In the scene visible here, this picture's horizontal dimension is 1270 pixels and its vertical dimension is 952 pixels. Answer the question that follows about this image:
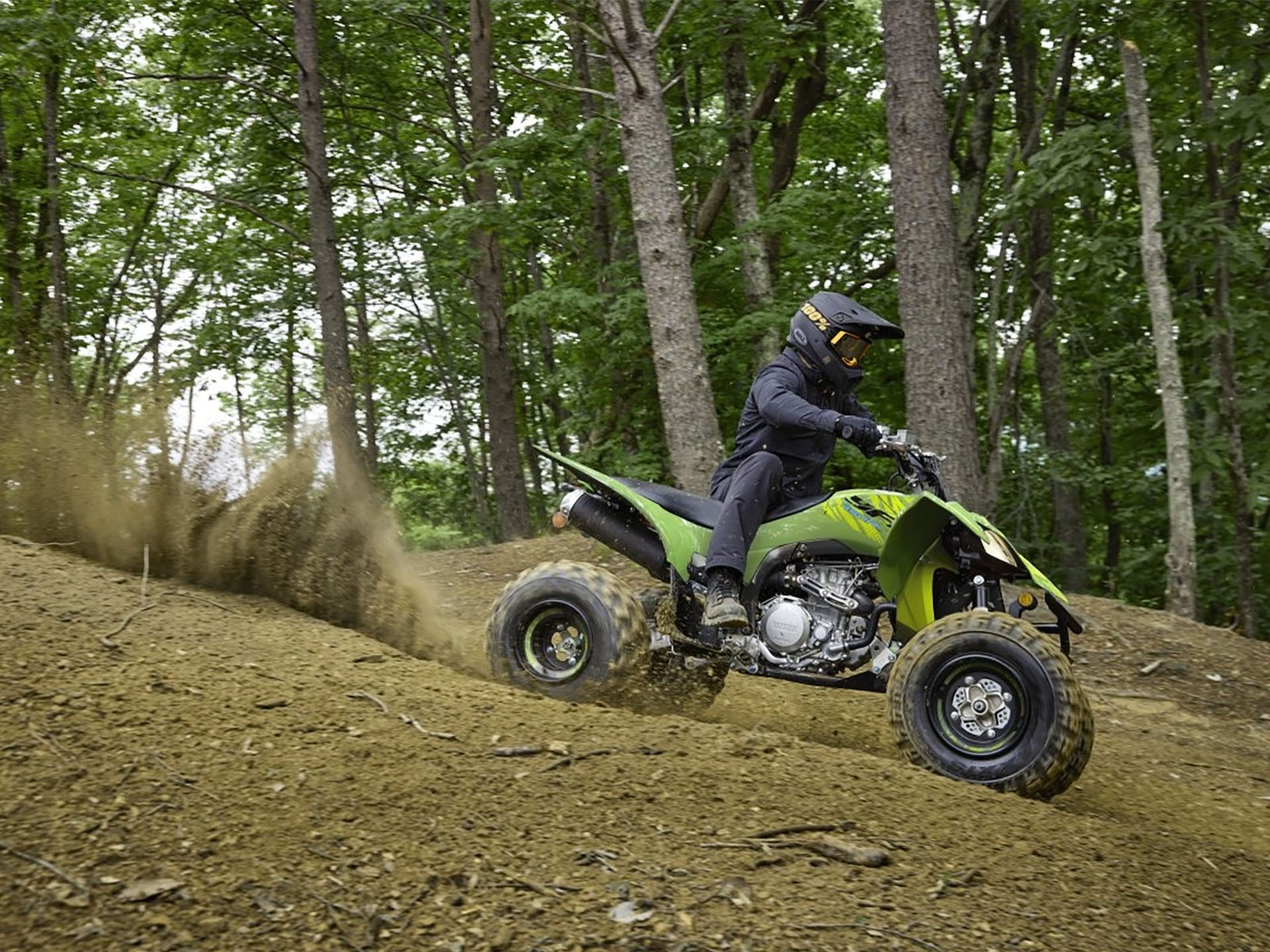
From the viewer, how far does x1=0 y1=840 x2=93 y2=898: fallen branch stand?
11.8 feet

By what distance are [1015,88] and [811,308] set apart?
43.5 ft

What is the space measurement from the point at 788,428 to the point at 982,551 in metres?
1.32

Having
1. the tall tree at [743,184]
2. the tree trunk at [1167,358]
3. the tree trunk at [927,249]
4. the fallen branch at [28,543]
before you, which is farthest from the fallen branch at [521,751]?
the tall tree at [743,184]

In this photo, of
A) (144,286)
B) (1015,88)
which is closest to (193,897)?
(1015,88)

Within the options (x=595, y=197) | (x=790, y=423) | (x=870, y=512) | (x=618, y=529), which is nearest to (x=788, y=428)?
(x=790, y=423)

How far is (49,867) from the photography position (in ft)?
12.1

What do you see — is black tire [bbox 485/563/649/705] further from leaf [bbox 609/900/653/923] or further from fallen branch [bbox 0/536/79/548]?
fallen branch [bbox 0/536/79/548]

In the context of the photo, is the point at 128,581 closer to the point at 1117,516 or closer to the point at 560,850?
the point at 560,850

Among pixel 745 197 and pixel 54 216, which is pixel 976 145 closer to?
pixel 745 197

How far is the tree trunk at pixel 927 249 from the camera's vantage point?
9.82m

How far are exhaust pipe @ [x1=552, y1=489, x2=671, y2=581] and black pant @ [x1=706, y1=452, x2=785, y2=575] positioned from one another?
485 millimetres

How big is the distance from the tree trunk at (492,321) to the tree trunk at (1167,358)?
802cm

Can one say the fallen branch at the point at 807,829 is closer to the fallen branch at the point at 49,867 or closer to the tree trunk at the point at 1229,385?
the fallen branch at the point at 49,867

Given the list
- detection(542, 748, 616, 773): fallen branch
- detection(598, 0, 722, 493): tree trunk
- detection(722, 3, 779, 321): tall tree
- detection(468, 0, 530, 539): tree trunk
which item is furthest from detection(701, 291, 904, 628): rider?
detection(468, 0, 530, 539): tree trunk
